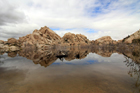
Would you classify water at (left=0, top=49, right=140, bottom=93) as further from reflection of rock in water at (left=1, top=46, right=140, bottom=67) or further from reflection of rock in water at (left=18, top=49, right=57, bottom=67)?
reflection of rock in water at (left=18, top=49, right=57, bottom=67)

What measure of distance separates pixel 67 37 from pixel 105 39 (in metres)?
61.7

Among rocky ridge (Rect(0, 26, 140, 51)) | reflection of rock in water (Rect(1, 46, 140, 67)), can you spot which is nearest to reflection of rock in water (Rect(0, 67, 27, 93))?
reflection of rock in water (Rect(1, 46, 140, 67))

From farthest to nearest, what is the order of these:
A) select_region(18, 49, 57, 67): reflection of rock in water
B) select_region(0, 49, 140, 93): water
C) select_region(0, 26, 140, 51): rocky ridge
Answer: select_region(0, 26, 140, 51): rocky ridge < select_region(18, 49, 57, 67): reflection of rock in water < select_region(0, 49, 140, 93): water

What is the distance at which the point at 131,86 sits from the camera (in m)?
5.02

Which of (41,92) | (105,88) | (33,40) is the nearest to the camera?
(41,92)

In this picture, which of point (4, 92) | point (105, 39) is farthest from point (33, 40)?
point (105, 39)

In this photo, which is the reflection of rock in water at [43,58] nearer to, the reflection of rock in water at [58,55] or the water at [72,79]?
the reflection of rock in water at [58,55]

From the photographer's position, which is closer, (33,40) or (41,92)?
(41,92)

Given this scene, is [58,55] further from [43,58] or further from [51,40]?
[51,40]

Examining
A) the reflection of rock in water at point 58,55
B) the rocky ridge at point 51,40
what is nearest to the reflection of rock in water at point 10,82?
the reflection of rock in water at point 58,55

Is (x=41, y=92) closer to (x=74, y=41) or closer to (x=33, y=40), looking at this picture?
(x=33, y=40)

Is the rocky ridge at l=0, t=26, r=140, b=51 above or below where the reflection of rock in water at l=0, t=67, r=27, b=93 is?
above

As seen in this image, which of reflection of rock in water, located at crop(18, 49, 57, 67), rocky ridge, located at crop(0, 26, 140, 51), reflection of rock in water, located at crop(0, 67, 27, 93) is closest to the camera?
reflection of rock in water, located at crop(0, 67, 27, 93)

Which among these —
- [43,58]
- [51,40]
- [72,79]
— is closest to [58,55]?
[43,58]
